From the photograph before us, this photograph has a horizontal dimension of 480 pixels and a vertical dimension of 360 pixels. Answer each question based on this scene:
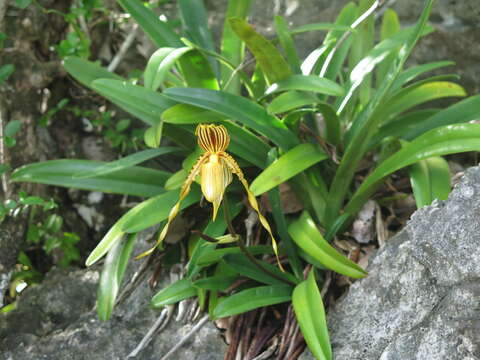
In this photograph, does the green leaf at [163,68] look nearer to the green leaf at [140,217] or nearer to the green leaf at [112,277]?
the green leaf at [140,217]

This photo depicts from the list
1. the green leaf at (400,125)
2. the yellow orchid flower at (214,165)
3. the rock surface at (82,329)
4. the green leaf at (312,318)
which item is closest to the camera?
the yellow orchid flower at (214,165)

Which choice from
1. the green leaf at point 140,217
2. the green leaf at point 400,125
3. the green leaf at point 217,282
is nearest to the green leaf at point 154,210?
the green leaf at point 140,217

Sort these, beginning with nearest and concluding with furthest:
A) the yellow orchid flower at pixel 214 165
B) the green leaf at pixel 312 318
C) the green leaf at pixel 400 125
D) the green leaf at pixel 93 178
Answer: the yellow orchid flower at pixel 214 165 → the green leaf at pixel 312 318 → the green leaf at pixel 93 178 → the green leaf at pixel 400 125

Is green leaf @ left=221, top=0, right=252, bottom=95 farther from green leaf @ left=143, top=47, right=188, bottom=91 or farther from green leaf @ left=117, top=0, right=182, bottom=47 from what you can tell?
green leaf @ left=143, top=47, right=188, bottom=91

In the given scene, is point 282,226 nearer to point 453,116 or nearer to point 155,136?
point 155,136

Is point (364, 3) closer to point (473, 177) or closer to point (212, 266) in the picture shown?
point (473, 177)

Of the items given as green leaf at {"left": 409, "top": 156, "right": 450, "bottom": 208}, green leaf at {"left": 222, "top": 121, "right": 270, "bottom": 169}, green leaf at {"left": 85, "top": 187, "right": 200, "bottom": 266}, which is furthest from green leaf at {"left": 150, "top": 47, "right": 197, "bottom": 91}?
green leaf at {"left": 409, "top": 156, "right": 450, "bottom": 208}

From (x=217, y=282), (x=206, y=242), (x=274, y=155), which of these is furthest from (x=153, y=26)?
(x=217, y=282)
